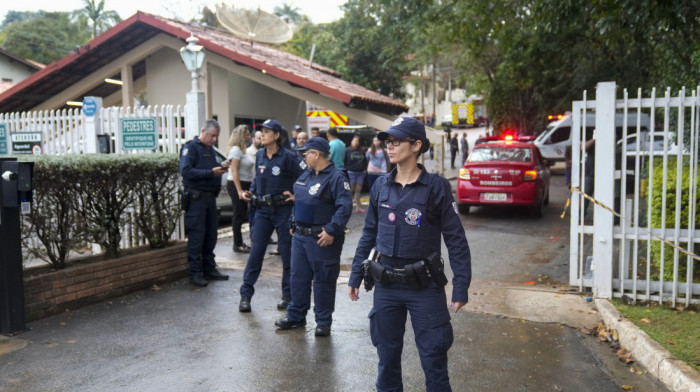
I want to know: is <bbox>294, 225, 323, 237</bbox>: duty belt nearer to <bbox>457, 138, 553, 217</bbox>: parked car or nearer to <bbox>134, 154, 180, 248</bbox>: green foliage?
<bbox>134, 154, 180, 248</bbox>: green foliage

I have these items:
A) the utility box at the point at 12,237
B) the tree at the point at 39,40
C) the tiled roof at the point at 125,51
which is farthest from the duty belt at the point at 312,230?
the tree at the point at 39,40

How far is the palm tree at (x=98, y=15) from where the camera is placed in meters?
57.8

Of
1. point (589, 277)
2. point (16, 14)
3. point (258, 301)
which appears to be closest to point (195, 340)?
point (258, 301)

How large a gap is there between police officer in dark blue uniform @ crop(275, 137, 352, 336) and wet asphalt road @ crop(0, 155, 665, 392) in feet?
1.27

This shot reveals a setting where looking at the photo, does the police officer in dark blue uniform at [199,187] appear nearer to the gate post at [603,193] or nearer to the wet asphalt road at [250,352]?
the wet asphalt road at [250,352]

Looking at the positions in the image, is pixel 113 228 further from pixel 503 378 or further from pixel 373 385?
pixel 503 378

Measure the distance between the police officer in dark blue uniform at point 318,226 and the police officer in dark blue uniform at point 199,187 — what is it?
205 centimetres

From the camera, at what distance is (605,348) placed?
17.3 ft

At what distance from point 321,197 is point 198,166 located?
2.33 m

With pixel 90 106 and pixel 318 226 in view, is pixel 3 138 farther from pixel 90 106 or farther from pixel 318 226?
pixel 318 226

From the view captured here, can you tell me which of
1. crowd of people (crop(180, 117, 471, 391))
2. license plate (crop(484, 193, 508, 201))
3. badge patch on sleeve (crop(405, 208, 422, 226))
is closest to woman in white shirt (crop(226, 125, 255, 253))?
crowd of people (crop(180, 117, 471, 391))

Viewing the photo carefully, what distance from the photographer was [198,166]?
23.7 ft

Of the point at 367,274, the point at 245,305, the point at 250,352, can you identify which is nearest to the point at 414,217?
the point at 367,274

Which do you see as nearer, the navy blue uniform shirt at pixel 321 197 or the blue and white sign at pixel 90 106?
the navy blue uniform shirt at pixel 321 197
